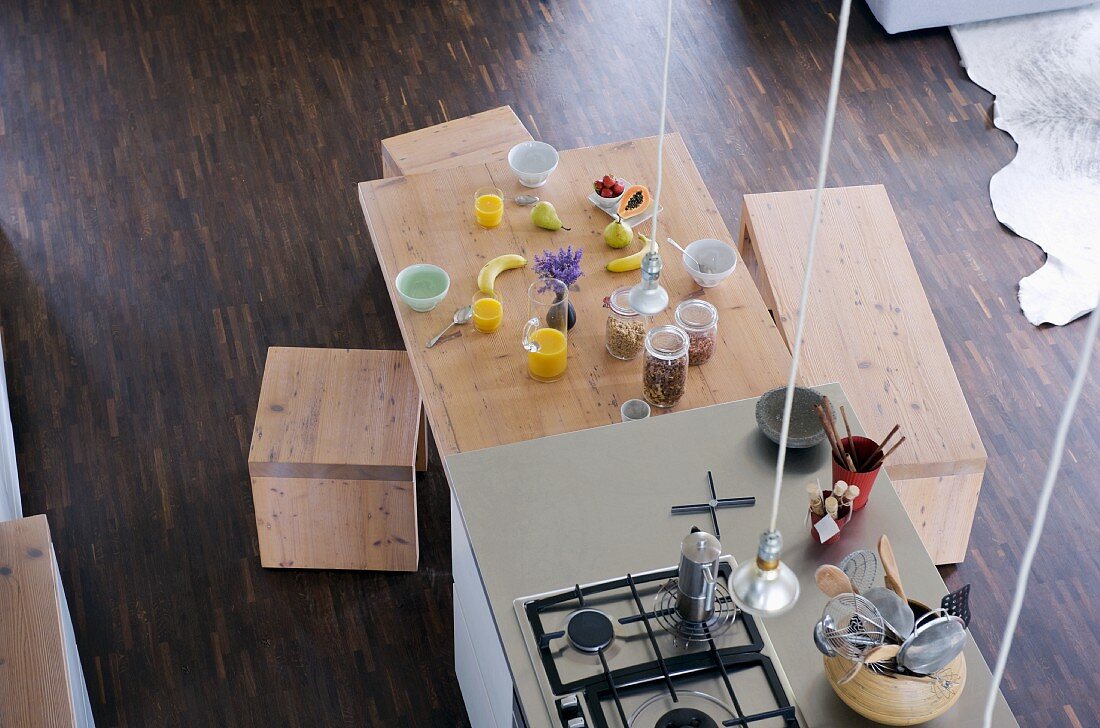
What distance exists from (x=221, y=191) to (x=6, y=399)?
3.88 feet

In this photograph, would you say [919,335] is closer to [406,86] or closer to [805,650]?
[805,650]

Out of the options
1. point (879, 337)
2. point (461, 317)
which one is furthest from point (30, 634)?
point (879, 337)

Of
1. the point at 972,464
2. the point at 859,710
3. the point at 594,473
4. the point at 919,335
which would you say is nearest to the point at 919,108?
the point at 919,335

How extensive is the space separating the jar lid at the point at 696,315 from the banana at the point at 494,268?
1.50 feet

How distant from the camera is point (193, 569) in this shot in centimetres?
318

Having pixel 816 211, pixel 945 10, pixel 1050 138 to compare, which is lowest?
pixel 1050 138

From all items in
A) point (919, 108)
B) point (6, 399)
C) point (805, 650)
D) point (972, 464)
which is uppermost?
point (805, 650)

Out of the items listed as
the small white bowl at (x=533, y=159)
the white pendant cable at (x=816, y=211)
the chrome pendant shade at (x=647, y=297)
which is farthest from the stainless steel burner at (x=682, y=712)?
the small white bowl at (x=533, y=159)

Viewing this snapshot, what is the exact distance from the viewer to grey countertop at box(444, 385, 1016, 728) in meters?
1.92

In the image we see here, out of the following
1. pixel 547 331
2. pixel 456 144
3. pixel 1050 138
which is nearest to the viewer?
pixel 547 331

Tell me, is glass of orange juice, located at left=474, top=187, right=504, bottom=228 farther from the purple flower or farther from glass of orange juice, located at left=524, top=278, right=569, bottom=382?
glass of orange juice, located at left=524, top=278, right=569, bottom=382

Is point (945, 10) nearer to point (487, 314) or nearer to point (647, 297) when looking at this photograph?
point (487, 314)

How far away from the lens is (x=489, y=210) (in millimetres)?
3018

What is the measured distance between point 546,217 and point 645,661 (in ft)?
4.64
